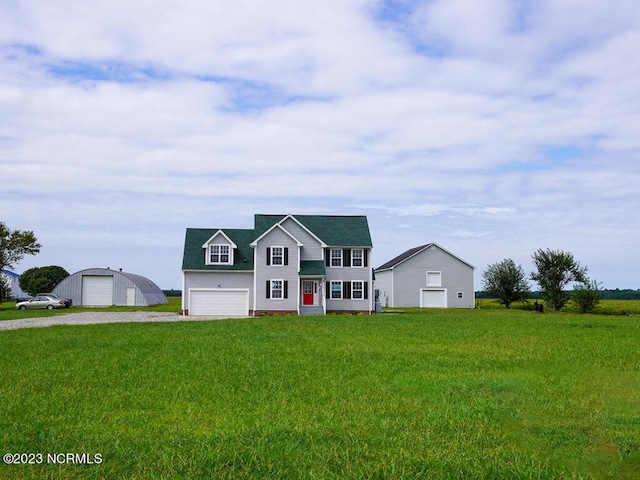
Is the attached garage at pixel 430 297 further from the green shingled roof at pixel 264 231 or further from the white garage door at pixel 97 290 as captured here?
the white garage door at pixel 97 290

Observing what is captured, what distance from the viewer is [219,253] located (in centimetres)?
4622

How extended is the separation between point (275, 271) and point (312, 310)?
3789 mm

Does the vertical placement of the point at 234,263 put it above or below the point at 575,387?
above

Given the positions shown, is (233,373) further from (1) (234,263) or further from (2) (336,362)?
(1) (234,263)

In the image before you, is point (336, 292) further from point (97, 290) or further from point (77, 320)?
point (97, 290)

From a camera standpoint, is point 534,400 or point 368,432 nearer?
point 368,432

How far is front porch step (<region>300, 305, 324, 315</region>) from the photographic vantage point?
45531 millimetres

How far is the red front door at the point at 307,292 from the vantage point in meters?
46.8

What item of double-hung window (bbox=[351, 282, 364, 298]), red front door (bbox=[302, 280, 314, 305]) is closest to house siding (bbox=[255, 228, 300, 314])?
red front door (bbox=[302, 280, 314, 305])

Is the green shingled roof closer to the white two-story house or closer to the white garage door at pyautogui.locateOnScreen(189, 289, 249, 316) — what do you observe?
the white two-story house

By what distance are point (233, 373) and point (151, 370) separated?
1867mm

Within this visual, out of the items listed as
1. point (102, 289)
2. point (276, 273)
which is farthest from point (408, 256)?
point (102, 289)

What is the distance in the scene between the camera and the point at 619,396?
36.6 ft

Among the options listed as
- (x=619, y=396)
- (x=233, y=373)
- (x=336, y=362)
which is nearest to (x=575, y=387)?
(x=619, y=396)
